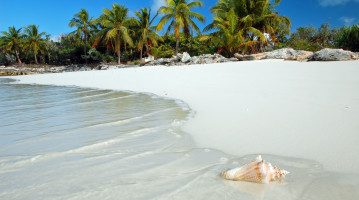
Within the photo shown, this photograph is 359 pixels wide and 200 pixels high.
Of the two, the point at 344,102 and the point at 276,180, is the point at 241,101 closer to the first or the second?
the point at 344,102

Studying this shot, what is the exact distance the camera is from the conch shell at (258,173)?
1086 millimetres

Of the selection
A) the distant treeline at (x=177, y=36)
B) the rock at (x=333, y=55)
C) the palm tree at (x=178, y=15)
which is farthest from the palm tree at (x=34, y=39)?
the rock at (x=333, y=55)

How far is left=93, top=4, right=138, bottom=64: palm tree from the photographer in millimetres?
23828

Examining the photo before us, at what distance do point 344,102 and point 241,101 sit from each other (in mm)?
1186

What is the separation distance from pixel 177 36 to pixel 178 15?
1.92 metres

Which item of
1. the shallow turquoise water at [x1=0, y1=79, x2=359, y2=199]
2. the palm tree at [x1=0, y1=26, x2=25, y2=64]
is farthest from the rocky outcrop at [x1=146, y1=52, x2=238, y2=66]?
the palm tree at [x1=0, y1=26, x2=25, y2=64]

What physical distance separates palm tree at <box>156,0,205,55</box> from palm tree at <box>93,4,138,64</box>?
5.58 meters

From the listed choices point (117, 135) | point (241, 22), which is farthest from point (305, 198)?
point (241, 22)

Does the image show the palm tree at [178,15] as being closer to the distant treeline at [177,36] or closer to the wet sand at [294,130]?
the distant treeline at [177,36]

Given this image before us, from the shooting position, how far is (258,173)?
1091mm

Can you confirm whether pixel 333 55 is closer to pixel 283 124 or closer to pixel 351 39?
pixel 283 124

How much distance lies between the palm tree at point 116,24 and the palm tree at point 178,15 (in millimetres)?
5583

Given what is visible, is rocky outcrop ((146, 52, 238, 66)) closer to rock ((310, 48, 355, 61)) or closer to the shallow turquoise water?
rock ((310, 48, 355, 61))

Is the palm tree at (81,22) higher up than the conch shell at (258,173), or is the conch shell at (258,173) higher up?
the palm tree at (81,22)
